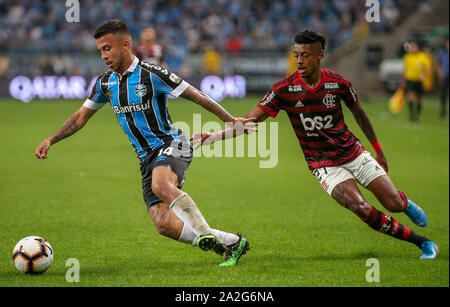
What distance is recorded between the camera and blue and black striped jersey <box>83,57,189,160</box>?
5824mm

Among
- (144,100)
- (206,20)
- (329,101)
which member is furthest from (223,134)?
(206,20)

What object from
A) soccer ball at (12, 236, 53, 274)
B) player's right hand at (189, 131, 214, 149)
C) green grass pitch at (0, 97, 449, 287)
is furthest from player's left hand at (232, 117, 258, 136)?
soccer ball at (12, 236, 53, 274)

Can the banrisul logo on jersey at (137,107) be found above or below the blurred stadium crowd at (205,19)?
below

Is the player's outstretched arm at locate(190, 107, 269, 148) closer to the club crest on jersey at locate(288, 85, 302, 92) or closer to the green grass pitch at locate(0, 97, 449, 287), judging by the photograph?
the club crest on jersey at locate(288, 85, 302, 92)

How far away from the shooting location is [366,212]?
6.06 metres

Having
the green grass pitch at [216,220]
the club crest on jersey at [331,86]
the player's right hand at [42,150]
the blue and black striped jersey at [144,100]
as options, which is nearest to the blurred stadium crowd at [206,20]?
the green grass pitch at [216,220]

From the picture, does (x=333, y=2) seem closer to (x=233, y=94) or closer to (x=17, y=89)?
(x=233, y=94)

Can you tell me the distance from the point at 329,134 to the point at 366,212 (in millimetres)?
846

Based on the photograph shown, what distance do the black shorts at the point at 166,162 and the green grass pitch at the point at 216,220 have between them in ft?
2.26

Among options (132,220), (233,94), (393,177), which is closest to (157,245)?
(132,220)

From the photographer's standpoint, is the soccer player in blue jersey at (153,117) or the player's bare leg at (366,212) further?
the player's bare leg at (366,212)

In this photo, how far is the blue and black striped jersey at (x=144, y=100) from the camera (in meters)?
5.82

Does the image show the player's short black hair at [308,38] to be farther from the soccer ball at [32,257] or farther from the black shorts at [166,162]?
the soccer ball at [32,257]

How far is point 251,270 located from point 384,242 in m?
2.01
